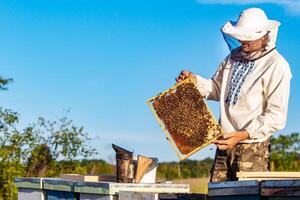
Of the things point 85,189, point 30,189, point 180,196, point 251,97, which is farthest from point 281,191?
point 30,189

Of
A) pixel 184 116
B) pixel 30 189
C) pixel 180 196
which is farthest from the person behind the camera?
pixel 30 189

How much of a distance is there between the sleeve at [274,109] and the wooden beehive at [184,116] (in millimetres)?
354

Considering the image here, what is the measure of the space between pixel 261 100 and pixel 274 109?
16 centimetres

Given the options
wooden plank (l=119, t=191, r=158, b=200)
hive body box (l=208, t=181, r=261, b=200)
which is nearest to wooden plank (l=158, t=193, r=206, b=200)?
wooden plank (l=119, t=191, r=158, b=200)

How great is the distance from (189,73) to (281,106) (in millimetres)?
871

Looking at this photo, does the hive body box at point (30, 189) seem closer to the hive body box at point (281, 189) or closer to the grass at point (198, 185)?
the hive body box at point (281, 189)

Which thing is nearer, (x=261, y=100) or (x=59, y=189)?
(x=261, y=100)

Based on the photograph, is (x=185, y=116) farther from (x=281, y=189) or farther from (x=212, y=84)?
(x=281, y=189)

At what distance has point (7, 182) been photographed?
12203 mm

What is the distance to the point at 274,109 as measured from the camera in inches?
226

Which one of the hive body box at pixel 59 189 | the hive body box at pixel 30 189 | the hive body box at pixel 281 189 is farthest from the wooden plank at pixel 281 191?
the hive body box at pixel 30 189

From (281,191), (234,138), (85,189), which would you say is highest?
(234,138)

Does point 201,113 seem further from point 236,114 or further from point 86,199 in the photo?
point 86,199

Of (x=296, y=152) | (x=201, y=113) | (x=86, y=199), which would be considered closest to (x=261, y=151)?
(x=201, y=113)
